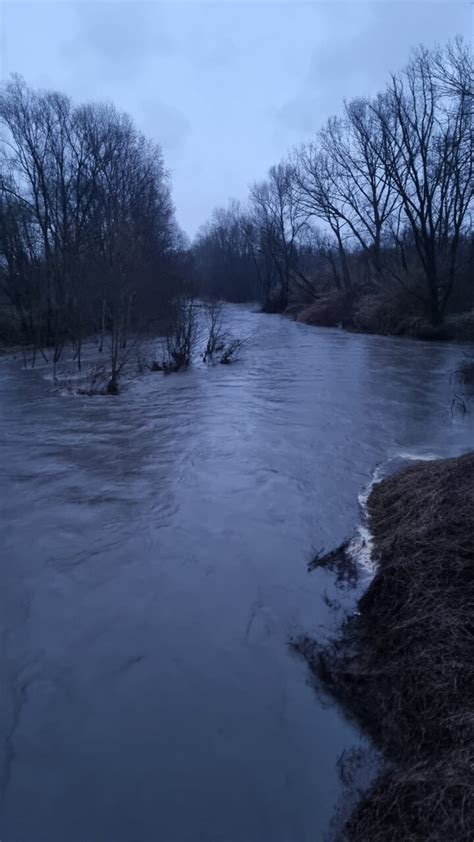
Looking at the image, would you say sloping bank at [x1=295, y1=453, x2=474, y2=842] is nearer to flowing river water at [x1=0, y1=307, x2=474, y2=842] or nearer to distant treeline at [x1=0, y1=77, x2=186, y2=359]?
flowing river water at [x1=0, y1=307, x2=474, y2=842]

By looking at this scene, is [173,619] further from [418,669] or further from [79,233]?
[79,233]

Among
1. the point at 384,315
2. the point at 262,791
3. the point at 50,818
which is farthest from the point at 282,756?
the point at 384,315

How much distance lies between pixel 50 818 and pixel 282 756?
1.40 metres

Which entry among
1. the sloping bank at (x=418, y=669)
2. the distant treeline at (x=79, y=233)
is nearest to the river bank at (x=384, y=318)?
the distant treeline at (x=79, y=233)

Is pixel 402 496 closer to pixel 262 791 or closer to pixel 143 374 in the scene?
pixel 262 791

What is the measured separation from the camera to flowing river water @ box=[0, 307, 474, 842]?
10.3 feet

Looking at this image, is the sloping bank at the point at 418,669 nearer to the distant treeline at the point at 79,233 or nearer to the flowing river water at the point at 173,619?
the flowing river water at the point at 173,619

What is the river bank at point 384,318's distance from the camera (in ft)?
76.6

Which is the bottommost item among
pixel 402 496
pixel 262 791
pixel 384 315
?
pixel 262 791

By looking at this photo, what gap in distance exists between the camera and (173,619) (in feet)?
15.6

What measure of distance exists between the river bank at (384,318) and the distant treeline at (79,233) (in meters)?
10.6

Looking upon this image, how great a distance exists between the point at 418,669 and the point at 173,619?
7.08 ft

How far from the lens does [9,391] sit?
1541cm

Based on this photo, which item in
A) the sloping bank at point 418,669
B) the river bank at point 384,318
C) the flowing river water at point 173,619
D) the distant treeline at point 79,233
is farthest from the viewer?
the river bank at point 384,318
